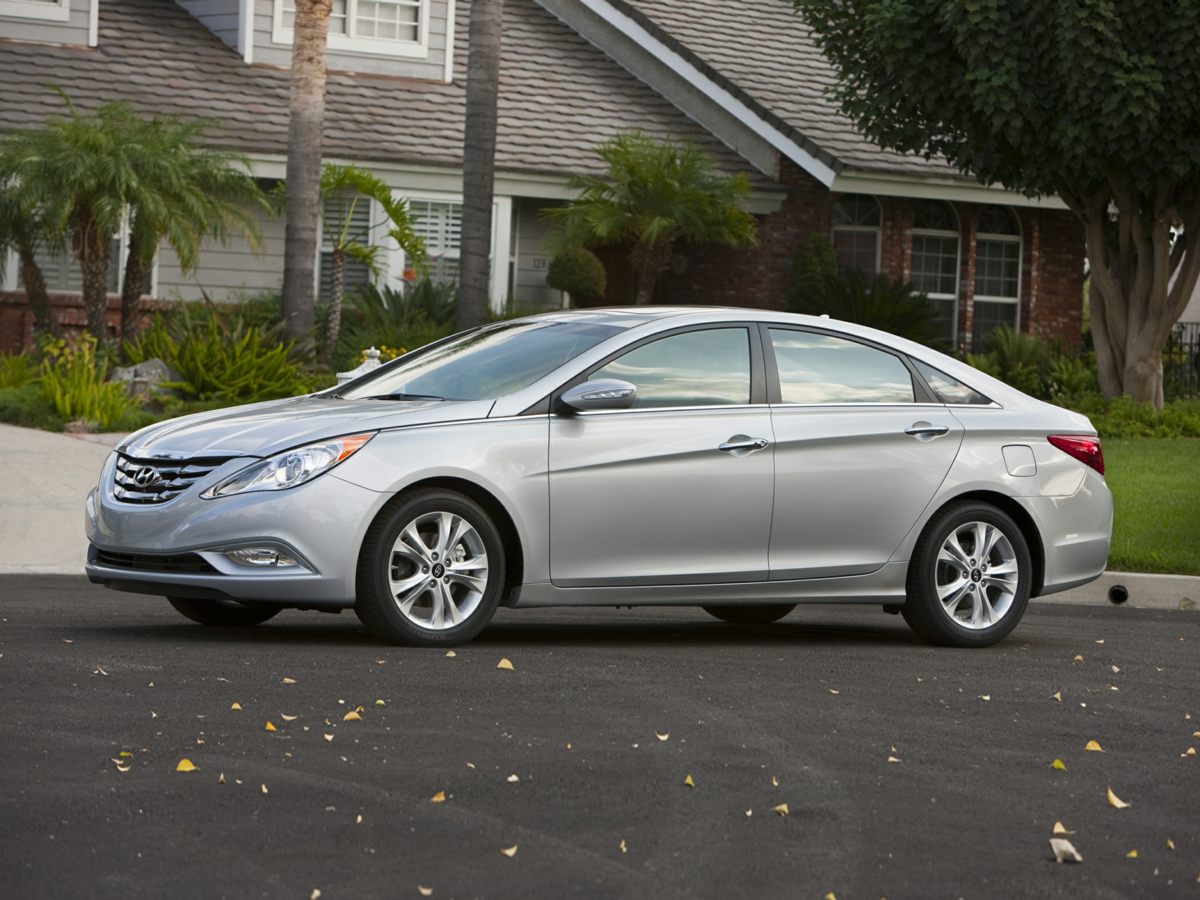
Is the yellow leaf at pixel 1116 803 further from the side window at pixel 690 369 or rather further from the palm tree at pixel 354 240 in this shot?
the palm tree at pixel 354 240

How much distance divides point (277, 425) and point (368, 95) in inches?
727

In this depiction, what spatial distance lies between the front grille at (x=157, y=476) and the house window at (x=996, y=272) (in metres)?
22.3

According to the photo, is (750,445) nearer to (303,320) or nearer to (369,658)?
(369,658)

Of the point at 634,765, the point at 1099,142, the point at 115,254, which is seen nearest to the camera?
the point at 634,765

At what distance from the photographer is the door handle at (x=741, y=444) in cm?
919

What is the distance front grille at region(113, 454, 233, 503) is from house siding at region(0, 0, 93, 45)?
1723 cm

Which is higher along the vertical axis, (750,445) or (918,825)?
(750,445)

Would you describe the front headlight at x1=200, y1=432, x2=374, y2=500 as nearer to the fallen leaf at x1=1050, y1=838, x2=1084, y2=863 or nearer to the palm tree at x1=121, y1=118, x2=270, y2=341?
the fallen leaf at x1=1050, y1=838, x2=1084, y2=863

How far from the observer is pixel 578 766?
6.33 metres

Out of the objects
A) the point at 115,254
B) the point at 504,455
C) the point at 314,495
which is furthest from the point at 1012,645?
the point at 115,254

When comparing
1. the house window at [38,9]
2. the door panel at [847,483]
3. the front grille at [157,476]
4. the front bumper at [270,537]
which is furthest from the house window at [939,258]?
the front bumper at [270,537]

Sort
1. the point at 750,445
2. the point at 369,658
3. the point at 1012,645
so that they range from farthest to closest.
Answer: the point at 1012,645 → the point at 750,445 → the point at 369,658

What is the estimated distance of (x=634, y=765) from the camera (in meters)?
6.39

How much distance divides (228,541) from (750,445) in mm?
2435
